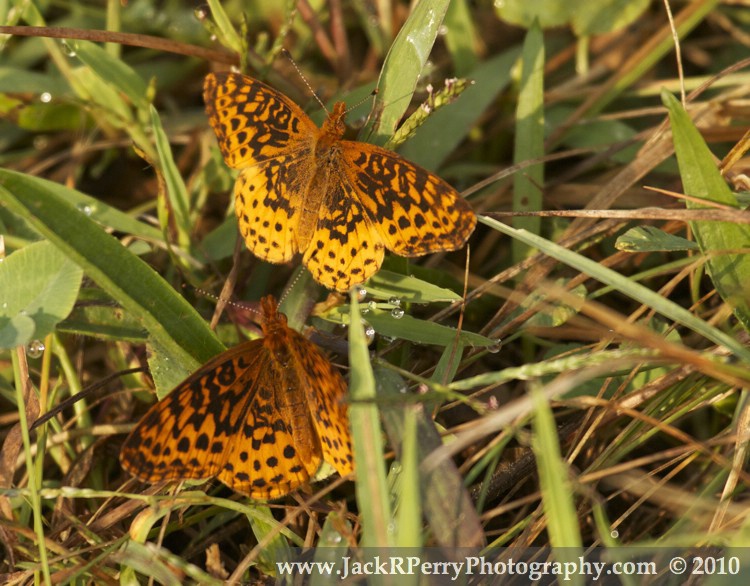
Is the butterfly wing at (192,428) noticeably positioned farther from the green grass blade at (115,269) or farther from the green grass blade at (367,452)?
the green grass blade at (367,452)

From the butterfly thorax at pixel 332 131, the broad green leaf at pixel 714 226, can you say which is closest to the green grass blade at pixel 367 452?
the butterfly thorax at pixel 332 131

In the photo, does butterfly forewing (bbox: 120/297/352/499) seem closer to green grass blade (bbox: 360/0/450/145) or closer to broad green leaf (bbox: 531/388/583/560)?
broad green leaf (bbox: 531/388/583/560)

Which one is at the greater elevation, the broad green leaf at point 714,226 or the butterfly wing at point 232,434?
the broad green leaf at point 714,226

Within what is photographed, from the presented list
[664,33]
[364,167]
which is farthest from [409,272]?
[664,33]

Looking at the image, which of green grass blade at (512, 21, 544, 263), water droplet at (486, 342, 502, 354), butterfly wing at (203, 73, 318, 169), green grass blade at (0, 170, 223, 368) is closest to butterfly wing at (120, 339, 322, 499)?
green grass blade at (0, 170, 223, 368)

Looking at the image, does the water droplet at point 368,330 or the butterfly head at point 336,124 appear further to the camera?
the butterfly head at point 336,124

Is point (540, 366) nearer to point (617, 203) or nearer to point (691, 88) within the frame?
point (617, 203)
